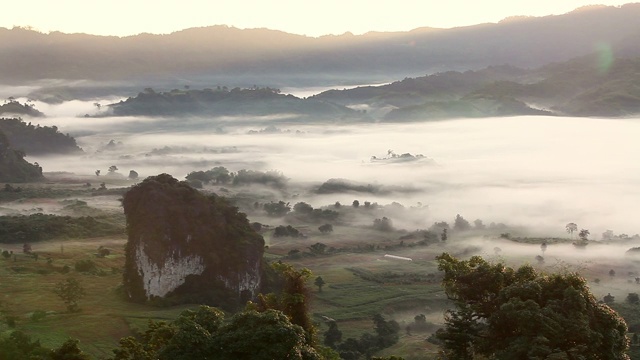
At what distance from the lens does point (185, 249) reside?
463ft

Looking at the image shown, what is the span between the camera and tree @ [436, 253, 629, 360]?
48094 mm

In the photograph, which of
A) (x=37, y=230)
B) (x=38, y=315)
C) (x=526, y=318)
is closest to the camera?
(x=526, y=318)

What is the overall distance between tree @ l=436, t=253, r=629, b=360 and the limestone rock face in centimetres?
8649

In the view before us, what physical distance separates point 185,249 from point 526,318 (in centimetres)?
10066

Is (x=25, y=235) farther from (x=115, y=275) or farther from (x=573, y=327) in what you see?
(x=573, y=327)

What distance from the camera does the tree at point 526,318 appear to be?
158ft

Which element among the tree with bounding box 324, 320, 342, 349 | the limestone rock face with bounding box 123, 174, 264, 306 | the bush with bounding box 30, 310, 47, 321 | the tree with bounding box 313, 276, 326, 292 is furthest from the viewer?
the tree with bounding box 313, 276, 326, 292

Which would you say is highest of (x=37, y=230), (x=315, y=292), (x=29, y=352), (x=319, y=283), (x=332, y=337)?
(x=29, y=352)

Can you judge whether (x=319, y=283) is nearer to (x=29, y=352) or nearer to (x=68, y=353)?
(x=29, y=352)

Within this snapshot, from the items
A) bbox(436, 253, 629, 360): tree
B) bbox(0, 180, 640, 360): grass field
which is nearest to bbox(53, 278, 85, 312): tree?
bbox(0, 180, 640, 360): grass field

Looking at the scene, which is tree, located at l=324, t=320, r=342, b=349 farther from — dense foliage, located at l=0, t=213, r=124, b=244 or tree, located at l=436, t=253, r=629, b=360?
dense foliage, located at l=0, t=213, r=124, b=244

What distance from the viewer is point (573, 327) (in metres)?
48.2

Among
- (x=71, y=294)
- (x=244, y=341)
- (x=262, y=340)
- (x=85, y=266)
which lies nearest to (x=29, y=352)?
(x=244, y=341)

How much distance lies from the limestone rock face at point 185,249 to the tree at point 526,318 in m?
86.5
